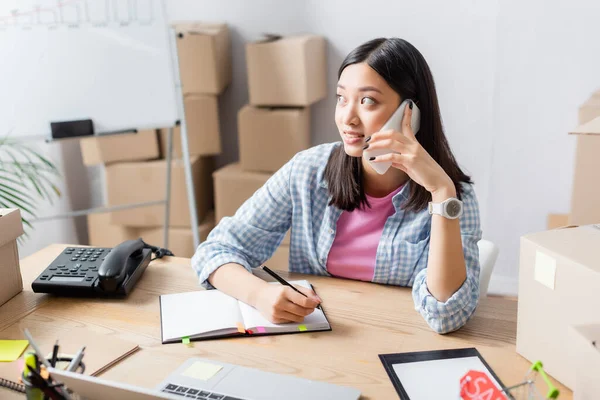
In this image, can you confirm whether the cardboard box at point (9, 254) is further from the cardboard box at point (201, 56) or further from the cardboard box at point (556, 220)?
the cardboard box at point (556, 220)

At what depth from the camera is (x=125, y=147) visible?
8.68 ft

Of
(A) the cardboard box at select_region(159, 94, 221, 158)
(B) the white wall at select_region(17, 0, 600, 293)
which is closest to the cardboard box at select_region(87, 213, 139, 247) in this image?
(A) the cardboard box at select_region(159, 94, 221, 158)

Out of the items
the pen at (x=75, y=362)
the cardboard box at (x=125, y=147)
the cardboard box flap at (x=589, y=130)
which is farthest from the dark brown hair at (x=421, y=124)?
the cardboard box at (x=125, y=147)

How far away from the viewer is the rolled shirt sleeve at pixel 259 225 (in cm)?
136

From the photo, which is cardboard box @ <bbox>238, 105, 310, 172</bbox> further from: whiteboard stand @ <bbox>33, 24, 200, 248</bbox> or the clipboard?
the clipboard

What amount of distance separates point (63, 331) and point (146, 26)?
143 cm

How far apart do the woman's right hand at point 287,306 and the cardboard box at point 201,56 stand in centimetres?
172

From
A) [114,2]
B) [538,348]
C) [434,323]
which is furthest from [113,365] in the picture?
[114,2]

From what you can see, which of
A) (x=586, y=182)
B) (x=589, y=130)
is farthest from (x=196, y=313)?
(x=586, y=182)

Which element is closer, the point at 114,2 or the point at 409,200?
the point at 409,200

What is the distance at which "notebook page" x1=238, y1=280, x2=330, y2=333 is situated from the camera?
42.2 inches

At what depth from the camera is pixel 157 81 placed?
2.22m

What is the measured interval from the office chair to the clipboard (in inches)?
14.5

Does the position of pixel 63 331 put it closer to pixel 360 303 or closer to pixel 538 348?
pixel 360 303
